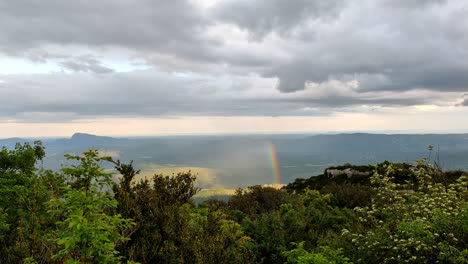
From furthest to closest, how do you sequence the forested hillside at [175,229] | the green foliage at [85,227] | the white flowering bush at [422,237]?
the white flowering bush at [422,237] → the forested hillside at [175,229] → the green foliage at [85,227]

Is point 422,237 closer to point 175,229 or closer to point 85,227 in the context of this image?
point 175,229

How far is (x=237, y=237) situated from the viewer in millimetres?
11586

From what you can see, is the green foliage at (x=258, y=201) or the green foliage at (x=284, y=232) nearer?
the green foliage at (x=284, y=232)

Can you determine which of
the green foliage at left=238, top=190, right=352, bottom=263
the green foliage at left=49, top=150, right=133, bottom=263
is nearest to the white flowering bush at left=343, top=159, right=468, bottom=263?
the green foliage at left=238, top=190, right=352, bottom=263

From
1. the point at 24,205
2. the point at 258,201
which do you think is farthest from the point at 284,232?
A: the point at 24,205

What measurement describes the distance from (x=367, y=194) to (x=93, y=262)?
25.4 metres

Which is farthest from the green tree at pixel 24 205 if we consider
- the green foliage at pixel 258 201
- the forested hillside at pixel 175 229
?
the green foliage at pixel 258 201

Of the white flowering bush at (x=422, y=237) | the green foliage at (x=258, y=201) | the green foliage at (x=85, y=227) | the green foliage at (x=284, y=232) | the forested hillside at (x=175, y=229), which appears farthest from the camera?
the green foliage at (x=258, y=201)

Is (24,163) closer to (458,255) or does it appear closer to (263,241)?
(263,241)

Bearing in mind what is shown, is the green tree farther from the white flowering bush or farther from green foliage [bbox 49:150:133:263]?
the white flowering bush

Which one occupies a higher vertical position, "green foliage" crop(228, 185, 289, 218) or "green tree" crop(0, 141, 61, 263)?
"green tree" crop(0, 141, 61, 263)

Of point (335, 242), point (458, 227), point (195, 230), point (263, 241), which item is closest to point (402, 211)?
point (458, 227)

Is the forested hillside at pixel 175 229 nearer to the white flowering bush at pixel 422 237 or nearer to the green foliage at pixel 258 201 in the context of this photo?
the white flowering bush at pixel 422 237

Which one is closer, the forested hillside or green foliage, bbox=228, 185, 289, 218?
the forested hillside
